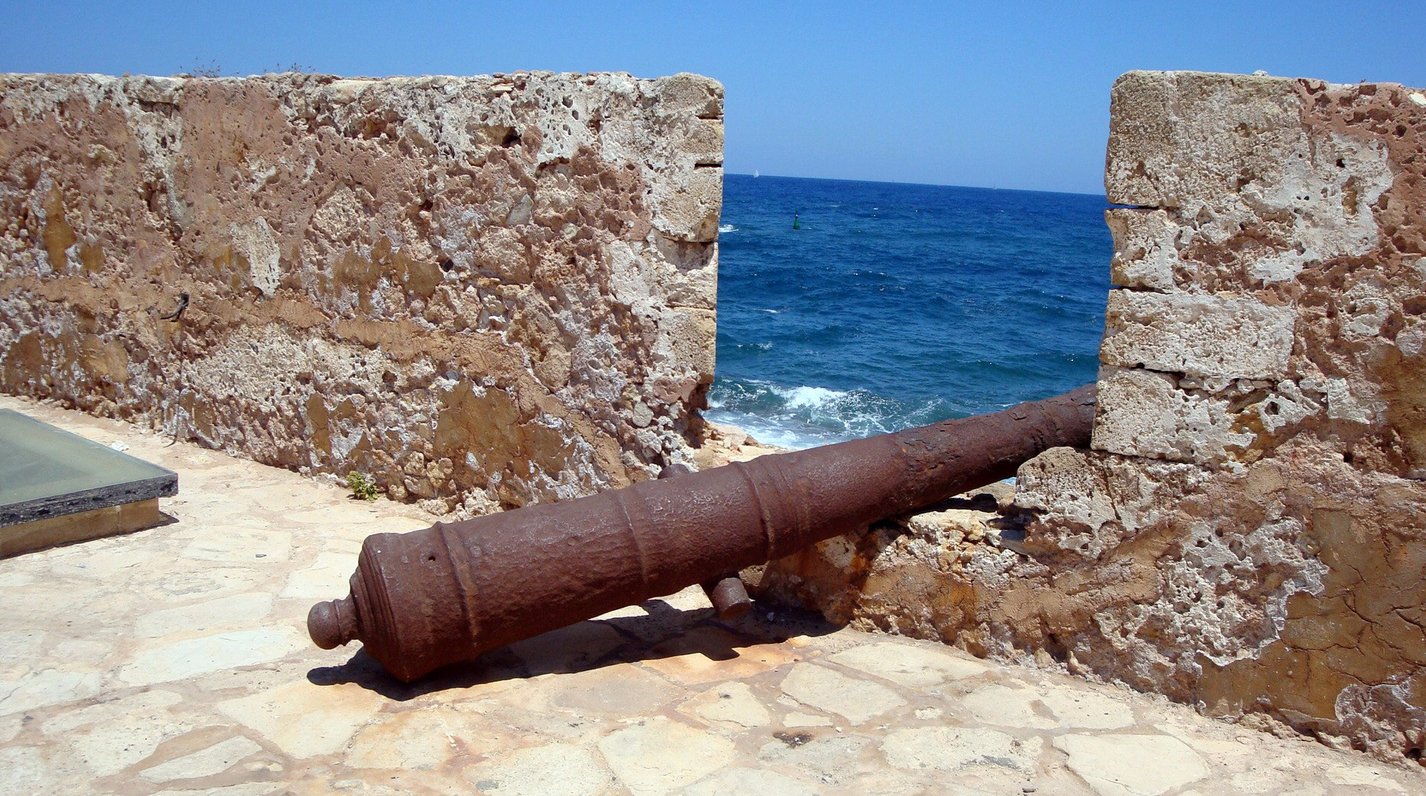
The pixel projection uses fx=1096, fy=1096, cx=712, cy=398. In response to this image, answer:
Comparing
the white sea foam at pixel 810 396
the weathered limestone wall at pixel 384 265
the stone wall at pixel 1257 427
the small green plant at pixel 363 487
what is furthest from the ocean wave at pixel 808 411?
the stone wall at pixel 1257 427

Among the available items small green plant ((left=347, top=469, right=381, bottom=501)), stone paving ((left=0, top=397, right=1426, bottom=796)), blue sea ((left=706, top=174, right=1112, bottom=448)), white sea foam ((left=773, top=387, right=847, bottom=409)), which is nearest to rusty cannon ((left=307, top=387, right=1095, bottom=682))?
stone paving ((left=0, top=397, right=1426, bottom=796))

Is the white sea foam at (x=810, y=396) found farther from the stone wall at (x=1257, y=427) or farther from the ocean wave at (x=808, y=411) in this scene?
the stone wall at (x=1257, y=427)

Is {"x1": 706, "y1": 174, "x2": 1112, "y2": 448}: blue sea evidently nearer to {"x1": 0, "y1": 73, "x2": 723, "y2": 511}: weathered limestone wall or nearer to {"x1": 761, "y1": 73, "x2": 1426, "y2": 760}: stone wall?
{"x1": 0, "y1": 73, "x2": 723, "y2": 511}: weathered limestone wall

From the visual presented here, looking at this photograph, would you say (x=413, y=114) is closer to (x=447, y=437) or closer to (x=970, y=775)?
(x=447, y=437)

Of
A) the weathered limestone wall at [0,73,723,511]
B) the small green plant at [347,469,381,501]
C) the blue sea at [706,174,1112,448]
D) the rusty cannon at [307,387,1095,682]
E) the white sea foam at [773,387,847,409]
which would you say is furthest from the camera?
the blue sea at [706,174,1112,448]

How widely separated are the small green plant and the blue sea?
12285 millimetres

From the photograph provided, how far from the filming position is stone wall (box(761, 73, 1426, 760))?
3.20 meters

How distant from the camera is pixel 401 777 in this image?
304 cm

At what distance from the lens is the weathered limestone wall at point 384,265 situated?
456cm

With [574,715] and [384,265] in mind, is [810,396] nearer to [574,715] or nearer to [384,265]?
[384,265]

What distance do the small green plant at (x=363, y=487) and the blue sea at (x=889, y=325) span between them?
1229cm

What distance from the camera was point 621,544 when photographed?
3.59m

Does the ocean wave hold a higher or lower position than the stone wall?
lower

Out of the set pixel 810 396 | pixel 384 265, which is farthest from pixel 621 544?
pixel 810 396
